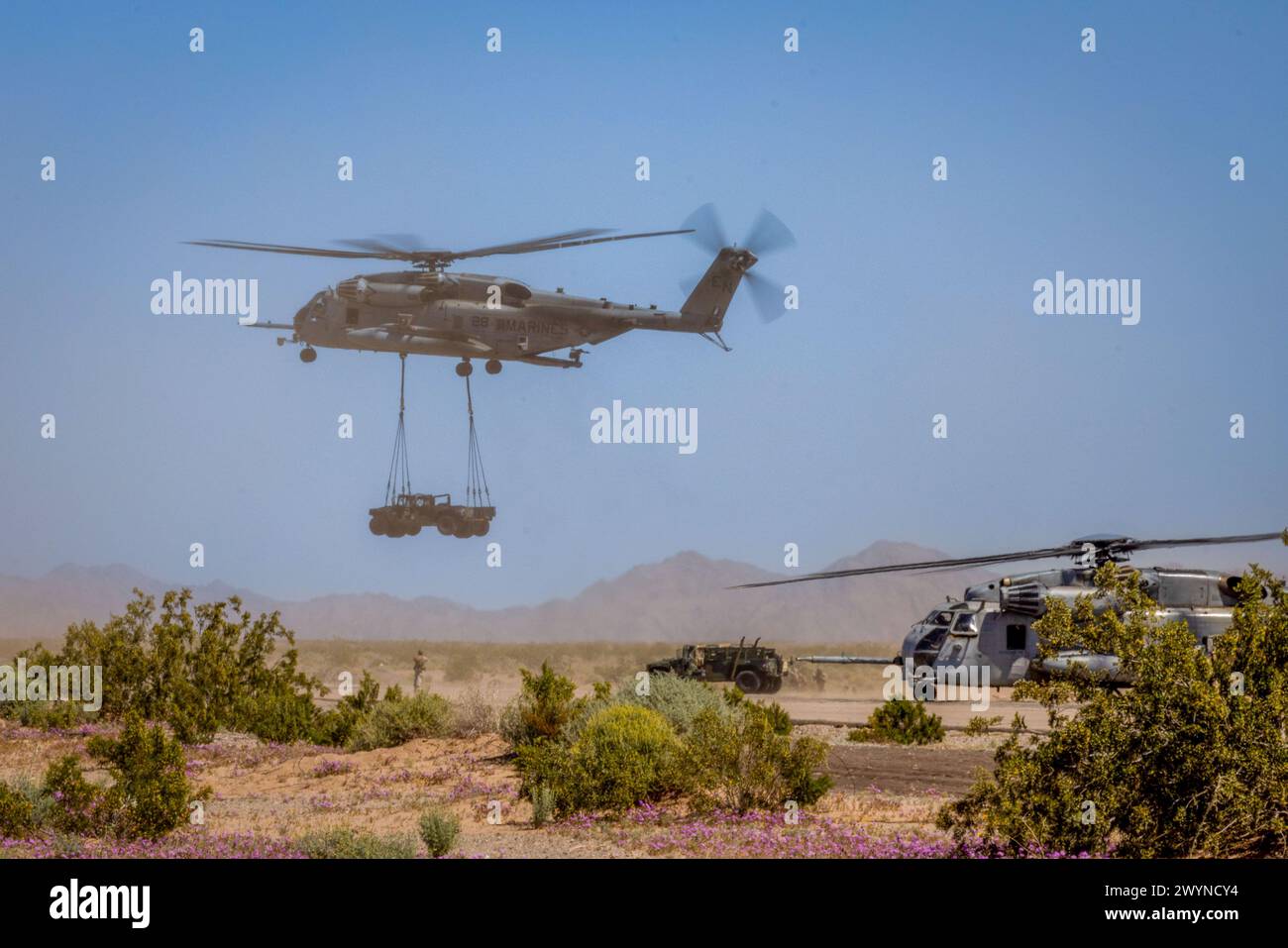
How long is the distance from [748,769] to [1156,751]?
21.0ft

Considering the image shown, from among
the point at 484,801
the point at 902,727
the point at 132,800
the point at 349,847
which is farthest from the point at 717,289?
the point at 349,847

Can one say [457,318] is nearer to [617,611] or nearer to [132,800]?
[132,800]

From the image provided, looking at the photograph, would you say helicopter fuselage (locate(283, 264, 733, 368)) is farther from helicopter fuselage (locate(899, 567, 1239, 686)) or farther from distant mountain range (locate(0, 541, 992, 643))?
distant mountain range (locate(0, 541, 992, 643))

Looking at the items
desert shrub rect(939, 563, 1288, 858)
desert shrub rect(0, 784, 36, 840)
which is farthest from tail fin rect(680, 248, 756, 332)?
desert shrub rect(939, 563, 1288, 858)

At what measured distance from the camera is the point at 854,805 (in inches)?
763

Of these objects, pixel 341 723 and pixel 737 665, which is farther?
pixel 737 665

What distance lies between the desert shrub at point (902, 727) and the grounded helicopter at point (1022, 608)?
123cm

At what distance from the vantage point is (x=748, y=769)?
18.3 m
